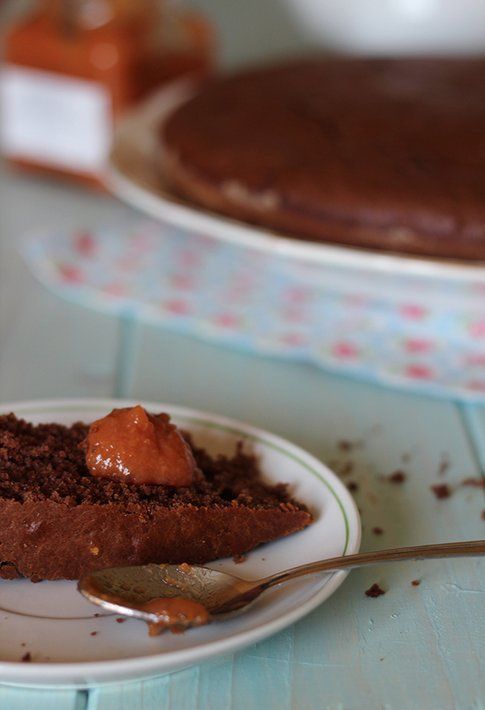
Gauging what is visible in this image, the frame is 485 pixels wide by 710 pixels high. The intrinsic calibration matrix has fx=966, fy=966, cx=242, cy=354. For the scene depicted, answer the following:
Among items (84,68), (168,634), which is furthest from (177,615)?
(84,68)

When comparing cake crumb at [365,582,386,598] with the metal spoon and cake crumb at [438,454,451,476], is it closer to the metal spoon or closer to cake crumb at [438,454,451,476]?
the metal spoon

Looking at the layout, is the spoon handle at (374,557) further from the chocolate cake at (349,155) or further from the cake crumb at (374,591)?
the chocolate cake at (349,155)

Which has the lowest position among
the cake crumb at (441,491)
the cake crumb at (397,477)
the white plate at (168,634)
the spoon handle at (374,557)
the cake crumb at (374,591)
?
the cake crumb at (397,477)

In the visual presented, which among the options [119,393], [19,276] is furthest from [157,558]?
[19,276]

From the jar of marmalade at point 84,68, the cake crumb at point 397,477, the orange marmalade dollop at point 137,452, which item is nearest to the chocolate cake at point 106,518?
the orange marmalade dollop at point 137,452

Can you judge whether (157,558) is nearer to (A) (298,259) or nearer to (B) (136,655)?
Answer: (B) (136,655)
